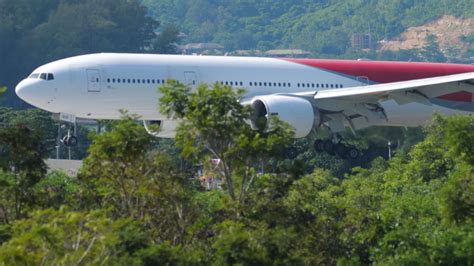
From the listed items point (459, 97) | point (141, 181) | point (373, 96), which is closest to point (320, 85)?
point (373, 96)

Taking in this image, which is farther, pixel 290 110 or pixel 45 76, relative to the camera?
pixel 45 76

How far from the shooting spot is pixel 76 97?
163 ft

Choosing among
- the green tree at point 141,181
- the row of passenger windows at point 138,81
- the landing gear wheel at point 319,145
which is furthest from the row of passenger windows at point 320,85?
the green tree at point 141,181

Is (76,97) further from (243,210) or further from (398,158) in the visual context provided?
(243,210)

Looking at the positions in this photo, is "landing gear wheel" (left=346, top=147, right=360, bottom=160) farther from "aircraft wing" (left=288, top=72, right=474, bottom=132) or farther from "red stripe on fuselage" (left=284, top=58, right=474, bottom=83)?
"red stripe on fuselage" (left=284, top=58, right=474, bottom=83)

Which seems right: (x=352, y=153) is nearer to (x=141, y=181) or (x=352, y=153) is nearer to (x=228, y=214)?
(x=228, y=214)

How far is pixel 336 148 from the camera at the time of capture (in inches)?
2092

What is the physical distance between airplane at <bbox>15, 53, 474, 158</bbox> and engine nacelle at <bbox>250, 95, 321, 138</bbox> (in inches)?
1.2

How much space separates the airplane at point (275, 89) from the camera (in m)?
49.9

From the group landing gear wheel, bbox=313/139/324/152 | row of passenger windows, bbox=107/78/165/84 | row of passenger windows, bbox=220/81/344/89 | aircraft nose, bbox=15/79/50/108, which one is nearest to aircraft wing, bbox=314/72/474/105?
row of passenger windows, bbox=220/81/344/89

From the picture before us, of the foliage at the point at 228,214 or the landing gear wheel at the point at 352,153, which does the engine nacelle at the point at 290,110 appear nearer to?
the landing gear wheel at the point at 352,153

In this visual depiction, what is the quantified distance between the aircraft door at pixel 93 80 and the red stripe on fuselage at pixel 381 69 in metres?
8.44

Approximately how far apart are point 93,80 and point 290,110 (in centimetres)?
606

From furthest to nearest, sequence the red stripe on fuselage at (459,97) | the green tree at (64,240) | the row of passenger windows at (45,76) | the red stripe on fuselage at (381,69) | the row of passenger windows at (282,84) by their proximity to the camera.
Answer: the red stripe on fuselage at (381,69) < the red stripe on fuselage at (459,97) < the row of passenger windows at (282,84) < the row of passenger windows at (45,76) < the green tree at (64,240)
